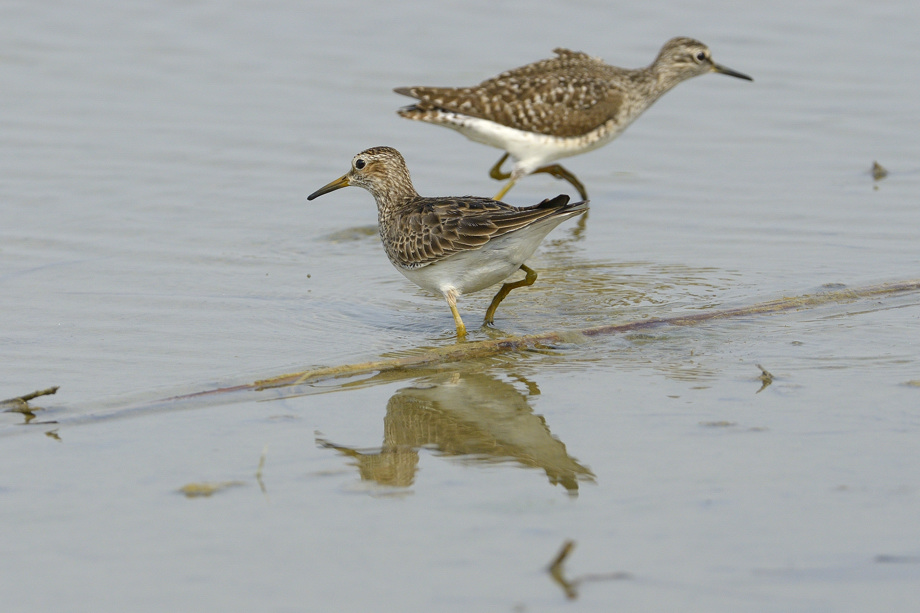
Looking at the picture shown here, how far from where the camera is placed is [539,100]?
11477mm

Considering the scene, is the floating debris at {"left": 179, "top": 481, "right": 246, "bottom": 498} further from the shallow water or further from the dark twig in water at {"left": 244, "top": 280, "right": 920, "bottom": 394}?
the dark twig in water at {"left": 244, "top": 280, "right": 920, "bottom": 394}

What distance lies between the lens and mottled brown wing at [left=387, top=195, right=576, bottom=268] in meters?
7.08

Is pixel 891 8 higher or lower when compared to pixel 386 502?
higher

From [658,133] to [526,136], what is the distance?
2308mm

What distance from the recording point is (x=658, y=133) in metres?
13.1

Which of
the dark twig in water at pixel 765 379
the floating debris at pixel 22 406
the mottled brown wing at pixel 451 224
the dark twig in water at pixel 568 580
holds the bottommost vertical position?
the floating debris at pixel 22 406

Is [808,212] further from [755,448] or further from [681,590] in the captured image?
[681,590]

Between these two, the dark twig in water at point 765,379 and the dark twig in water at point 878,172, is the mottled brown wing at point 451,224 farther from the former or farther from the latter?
the dark twig in water at point 878,172

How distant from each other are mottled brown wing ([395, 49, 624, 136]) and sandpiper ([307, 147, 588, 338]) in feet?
10.7

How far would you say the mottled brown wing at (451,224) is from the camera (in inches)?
279

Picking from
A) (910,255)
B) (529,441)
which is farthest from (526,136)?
(529,441)

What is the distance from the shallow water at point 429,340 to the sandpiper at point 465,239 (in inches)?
15.5

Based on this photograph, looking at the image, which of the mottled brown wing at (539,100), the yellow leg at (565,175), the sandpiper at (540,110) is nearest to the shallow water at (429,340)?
the yellow leg at (565,175)

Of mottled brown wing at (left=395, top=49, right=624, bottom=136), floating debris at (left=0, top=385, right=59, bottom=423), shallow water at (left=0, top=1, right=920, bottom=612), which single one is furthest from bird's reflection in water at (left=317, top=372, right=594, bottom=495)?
mottled brown wing at (left=395, top=49, right=624, bottom=136)
